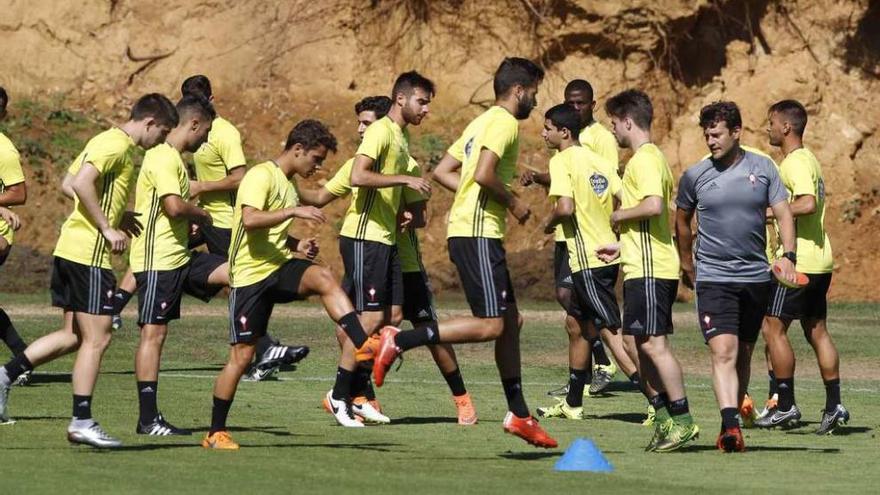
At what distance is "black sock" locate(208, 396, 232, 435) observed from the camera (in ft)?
37.1

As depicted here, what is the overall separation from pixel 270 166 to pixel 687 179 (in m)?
2.87

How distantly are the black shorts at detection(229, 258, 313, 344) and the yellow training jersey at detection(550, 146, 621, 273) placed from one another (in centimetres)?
252

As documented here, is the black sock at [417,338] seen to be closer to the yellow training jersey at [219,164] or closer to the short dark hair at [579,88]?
the short dark hair at [579,88]

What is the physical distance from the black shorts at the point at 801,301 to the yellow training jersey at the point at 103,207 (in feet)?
17.1

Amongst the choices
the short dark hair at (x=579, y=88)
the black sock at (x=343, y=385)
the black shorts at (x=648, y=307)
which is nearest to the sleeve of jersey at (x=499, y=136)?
the black shorts at (x=648, y=307)

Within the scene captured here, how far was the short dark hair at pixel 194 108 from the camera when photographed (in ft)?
40.4

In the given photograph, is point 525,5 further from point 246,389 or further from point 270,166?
point 270,166

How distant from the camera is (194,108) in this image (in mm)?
12320

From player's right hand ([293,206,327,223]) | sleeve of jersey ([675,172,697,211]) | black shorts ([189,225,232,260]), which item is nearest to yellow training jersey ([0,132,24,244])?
black shorts ([189,225,232,260])

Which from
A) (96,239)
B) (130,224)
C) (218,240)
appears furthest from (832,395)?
(218,240)

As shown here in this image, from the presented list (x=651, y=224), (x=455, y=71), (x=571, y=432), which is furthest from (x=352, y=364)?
(x=455, y=71)

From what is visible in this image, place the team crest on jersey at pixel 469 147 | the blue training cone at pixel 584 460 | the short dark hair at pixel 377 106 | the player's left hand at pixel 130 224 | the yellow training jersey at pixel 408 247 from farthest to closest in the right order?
1. the short dark hair at pixel 377 106
2. the yellow training jersey at pixel 408 247
3. the team crest on jersey at pixel 469 147
4. the player's left hand at pixel 130 224
5. the blue training cone at pixel 584 460

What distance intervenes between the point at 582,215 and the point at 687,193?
5.87ft

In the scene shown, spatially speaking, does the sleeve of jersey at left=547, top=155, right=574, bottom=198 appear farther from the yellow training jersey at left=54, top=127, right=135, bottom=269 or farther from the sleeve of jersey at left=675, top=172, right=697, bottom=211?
the yellow training jersey at left=54, top=127, right=135, bottom=269
